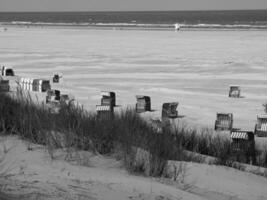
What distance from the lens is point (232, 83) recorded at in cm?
1786

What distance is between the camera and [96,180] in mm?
4992

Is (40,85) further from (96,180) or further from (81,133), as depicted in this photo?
(96,180)

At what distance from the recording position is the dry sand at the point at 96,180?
14.8 ft

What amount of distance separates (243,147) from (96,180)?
3610 millimetres

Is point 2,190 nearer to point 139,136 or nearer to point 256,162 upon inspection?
point 139,136

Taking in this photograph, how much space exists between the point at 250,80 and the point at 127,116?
11.3m

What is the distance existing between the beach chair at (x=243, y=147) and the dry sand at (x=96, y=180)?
1.29 metres

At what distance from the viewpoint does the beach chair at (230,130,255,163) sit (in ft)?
25.9

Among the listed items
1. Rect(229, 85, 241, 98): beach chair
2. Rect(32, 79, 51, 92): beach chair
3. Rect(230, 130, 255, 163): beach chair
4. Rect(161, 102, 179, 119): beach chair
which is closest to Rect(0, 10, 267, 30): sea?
Rect(229, 85, 241, 98): beach chair

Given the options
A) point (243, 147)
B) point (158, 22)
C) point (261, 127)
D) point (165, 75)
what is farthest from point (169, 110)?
point (158, 22)

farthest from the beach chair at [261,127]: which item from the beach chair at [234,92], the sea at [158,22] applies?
the sea at [158,22]

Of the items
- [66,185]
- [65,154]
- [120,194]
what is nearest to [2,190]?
[66,185]

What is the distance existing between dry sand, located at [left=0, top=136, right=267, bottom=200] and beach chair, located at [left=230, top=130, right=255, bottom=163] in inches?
51.0

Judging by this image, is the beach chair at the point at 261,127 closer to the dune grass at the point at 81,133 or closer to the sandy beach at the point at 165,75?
the sandy beach at the point at 165,75
